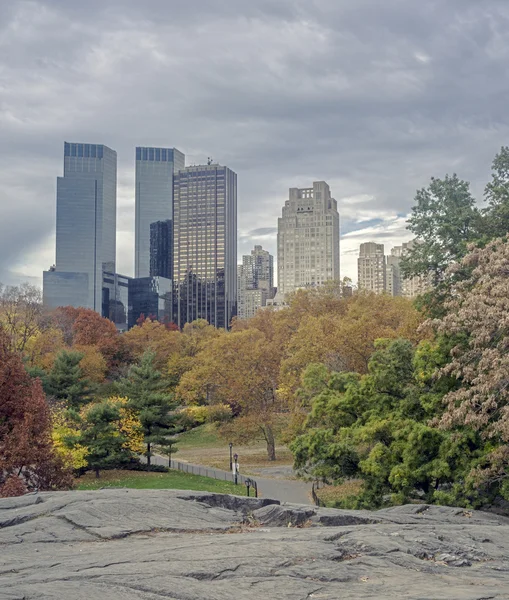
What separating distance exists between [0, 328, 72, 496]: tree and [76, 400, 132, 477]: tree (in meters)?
16.1

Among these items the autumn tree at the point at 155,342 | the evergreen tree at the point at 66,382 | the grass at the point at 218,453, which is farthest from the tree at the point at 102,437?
the autumn tree at the point at 155,342

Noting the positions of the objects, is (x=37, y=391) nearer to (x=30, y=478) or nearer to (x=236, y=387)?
(x=30, y=478)

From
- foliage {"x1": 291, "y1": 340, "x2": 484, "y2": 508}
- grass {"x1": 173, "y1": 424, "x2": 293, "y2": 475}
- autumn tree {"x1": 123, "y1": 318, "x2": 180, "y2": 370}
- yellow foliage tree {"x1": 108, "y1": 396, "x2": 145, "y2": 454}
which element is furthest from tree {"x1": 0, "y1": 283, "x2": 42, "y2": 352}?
foliage {"x1": 291, "y1": 340, "x2": 484, "y2": 508}

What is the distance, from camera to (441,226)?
34.0m

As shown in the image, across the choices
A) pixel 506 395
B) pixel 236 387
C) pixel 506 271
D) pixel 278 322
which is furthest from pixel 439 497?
pixel 278 322

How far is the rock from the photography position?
9.14 m

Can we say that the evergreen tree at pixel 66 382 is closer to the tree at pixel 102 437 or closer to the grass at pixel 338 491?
the tree at pixel 102 437

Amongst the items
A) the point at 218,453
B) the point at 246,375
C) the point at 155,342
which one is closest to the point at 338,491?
the point at 246,375

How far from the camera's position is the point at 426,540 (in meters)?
12.4

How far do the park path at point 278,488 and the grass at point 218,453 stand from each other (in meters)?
2.33

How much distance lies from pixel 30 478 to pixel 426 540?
57.2 feet

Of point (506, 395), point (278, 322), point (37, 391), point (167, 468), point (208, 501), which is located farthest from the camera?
point (278, 322)

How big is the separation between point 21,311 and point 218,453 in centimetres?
3233

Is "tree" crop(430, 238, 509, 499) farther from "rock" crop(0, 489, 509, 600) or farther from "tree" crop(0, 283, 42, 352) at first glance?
"tree" crop(0, 283, 42, 352)
